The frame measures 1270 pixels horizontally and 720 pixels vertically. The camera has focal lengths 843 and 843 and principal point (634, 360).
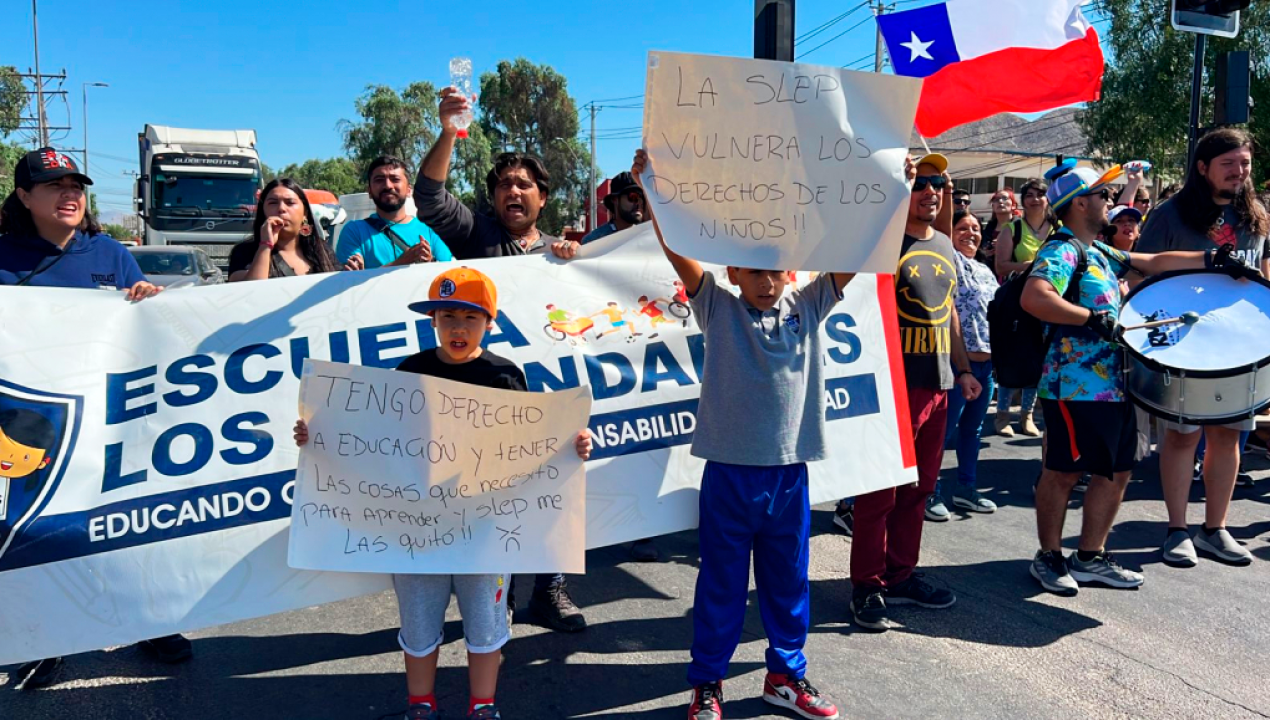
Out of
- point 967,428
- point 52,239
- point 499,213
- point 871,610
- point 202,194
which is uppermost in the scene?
point 202,194

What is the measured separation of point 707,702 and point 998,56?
3695 mm

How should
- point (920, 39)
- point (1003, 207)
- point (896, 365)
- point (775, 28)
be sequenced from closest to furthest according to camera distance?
point (896, 365)
point (775, 28)
point (920, 39)
point (1003, 207)

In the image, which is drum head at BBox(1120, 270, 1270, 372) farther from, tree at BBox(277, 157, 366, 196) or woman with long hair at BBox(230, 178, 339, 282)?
tree at BBox(277, 157, 366, 196)

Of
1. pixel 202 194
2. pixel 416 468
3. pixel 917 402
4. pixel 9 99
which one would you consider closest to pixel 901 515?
pixel 917 402

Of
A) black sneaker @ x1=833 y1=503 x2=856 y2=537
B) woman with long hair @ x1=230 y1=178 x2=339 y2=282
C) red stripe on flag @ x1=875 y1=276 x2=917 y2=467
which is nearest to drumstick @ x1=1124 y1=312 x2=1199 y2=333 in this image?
red stripe on flag @ x1=875 y1=276 x2=917 y2=467

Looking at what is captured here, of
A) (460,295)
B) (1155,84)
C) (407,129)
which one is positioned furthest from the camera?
(407,129)

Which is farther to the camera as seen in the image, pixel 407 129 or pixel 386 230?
pixel 407 129

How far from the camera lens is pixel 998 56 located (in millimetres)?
4566

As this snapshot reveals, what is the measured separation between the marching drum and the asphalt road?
0.95m

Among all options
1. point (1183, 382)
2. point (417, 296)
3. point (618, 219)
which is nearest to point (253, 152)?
point (618, 219)

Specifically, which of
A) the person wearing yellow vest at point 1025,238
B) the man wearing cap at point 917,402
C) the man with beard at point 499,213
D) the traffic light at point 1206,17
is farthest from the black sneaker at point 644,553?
the traffic light at point 1206,17

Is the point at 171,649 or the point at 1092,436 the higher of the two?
the point at 1092,436

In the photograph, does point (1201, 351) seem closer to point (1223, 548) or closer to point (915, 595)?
point (1223, 548)

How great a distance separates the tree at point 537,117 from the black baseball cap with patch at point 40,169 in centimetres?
3789
